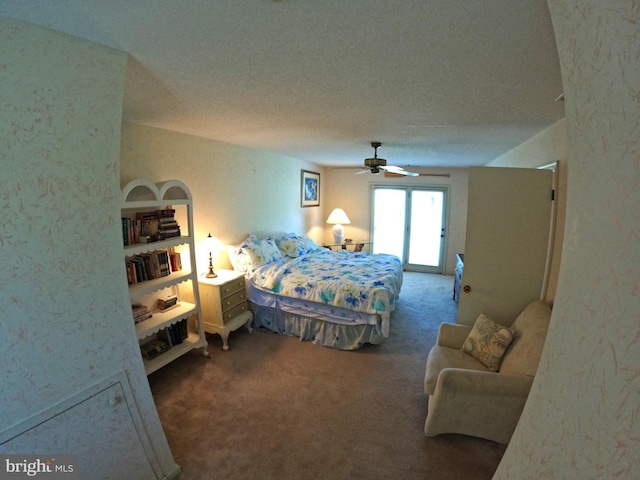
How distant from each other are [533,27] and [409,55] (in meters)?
0.44

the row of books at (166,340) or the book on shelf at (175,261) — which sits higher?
the book on shelf at (175,261)

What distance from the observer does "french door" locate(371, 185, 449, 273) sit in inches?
237

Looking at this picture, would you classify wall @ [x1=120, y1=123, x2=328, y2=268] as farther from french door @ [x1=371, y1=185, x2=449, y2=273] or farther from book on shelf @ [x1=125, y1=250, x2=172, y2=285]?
french door @ [x1=371, y1=185, x2=449, y2=273]

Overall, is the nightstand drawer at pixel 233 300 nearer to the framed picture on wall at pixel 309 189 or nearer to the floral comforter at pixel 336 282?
the floral comforter at pixel 336 282

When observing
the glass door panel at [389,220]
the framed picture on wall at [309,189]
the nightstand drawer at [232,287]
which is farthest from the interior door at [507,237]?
the glass door panel at [389,220]

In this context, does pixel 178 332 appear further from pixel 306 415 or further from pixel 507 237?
pixel 507 237

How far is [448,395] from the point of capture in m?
1.86

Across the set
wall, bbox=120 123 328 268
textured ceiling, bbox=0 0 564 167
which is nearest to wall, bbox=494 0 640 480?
textured ceiling, bbox=0 0 564 167

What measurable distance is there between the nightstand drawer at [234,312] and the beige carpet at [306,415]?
310 mm

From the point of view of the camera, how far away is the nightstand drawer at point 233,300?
3.11 m

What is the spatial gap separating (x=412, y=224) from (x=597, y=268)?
580cm

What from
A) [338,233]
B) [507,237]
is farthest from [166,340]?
[338,233]

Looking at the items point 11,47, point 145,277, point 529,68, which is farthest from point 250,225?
point 529,68

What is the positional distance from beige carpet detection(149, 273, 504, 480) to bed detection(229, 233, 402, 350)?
0.65 feet
